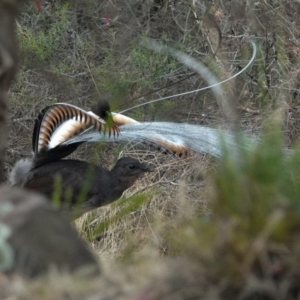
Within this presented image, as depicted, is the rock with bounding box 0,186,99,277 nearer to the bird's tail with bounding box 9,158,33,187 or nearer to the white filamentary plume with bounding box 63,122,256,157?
the white filamentary plume with bounding box 63,122,256,157

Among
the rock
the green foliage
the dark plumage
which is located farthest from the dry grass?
the rock

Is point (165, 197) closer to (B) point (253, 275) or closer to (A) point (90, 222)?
(A) point (90, 222)

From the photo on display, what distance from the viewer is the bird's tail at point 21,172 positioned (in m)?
5.27

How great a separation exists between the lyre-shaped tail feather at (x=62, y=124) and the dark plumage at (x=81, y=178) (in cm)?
25

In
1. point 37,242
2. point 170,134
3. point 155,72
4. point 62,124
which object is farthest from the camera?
point 155,72

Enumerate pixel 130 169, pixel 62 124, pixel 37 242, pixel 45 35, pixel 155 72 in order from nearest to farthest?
pixel 37 242 → pixel 62 124 → pixel 130 169 → pixel 155 72 → pixel 45 35

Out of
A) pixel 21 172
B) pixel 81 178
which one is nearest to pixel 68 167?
pixel 81 178

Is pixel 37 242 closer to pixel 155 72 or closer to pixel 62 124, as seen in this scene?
pixel 62 124

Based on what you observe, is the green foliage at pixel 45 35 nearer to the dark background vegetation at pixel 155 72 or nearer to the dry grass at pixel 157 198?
the dark background vegetation at pixel 155 72

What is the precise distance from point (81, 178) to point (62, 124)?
365 mm

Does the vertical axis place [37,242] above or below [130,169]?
above

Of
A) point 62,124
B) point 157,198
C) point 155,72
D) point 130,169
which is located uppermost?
point 155,72

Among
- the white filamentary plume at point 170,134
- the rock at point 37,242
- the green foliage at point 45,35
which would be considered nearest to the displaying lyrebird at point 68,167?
the white filamentary plume at point 170,134

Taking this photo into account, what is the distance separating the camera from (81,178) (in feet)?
16.2
